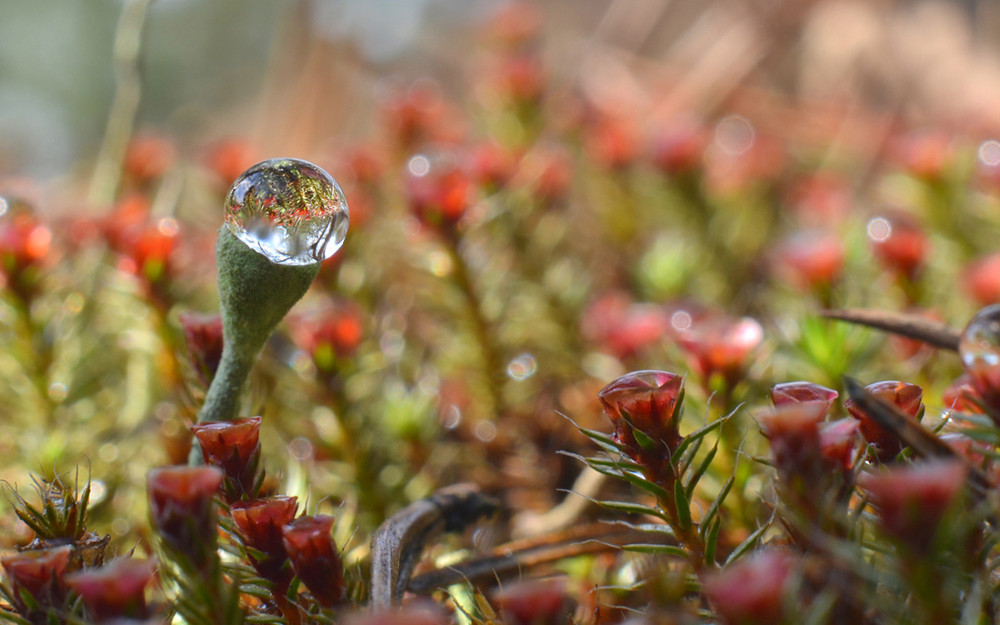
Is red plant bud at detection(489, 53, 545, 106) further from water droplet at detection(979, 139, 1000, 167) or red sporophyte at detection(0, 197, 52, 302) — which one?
red sporophyte at detection(0, 197, 52, 302)

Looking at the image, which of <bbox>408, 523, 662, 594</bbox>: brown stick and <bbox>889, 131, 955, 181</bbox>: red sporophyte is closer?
<bbox>408, 523, 662, 594</bbox>: brown stick

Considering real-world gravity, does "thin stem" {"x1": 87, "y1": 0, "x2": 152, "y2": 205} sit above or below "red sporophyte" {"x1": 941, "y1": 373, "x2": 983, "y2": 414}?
above

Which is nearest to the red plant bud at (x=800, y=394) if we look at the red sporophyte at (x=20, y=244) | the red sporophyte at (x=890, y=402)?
the red sporophyte at (x=890, y=402)

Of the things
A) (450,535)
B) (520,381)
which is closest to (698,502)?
(450,535)

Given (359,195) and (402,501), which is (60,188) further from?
(402,501)

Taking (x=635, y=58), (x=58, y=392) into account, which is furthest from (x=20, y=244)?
(x=635, y=58)

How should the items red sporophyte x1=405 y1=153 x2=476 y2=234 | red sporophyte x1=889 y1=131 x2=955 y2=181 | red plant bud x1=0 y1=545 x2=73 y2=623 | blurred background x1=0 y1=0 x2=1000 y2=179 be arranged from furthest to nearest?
blurred background x1=0 y1=0 x2=1000 y2=179, red sporophyte x1=889 y1=131 x2=955 y2=181, red sporophyte x1=405 y1=153 x2=476 y2=234, red plant bud x1=0 y1=545 x2=73 y2=623

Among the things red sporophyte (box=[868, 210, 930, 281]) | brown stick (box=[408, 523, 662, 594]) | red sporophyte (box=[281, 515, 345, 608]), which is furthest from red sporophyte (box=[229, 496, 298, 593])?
red sporophyte (box=[868, 210, 930, 281])

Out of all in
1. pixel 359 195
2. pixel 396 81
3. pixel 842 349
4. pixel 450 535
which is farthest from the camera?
pixel 396 81
